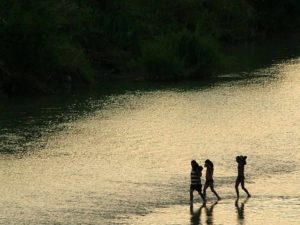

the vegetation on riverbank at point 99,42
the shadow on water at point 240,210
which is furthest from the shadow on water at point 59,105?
the shadow on water at point 240,210

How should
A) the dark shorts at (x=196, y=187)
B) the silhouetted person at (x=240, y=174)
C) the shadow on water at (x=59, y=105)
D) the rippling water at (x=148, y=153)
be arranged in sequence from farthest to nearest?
the shadow on water at (x=59, y=105) < the silhouetted person at (x=240, y=174) < the dark shorts at (x=196, y=187) < the rippling water at (x=148, y=153)

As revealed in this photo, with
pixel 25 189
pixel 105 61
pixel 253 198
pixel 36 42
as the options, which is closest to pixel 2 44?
pixel 36 42

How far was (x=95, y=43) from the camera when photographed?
6656 cm

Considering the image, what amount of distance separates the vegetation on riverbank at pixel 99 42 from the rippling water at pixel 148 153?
3433 mm

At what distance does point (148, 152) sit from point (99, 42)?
30579 mm

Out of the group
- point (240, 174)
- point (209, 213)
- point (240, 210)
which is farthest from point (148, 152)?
point (209, 213)

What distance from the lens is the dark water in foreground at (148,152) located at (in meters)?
27.7

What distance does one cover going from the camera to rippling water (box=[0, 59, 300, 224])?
2766 cm

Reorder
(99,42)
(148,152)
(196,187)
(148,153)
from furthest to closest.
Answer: (99,42) → (148,152) → (148,153) → (196,187)

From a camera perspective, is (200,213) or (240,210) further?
(240,210)

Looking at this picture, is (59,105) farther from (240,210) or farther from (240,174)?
(240,210)

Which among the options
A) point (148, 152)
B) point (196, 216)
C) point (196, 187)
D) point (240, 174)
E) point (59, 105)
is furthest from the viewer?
point (59, 105)

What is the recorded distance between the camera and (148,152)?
121 ft

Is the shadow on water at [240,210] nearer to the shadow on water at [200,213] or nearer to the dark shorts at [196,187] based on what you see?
the shadow on water at [200,213]
